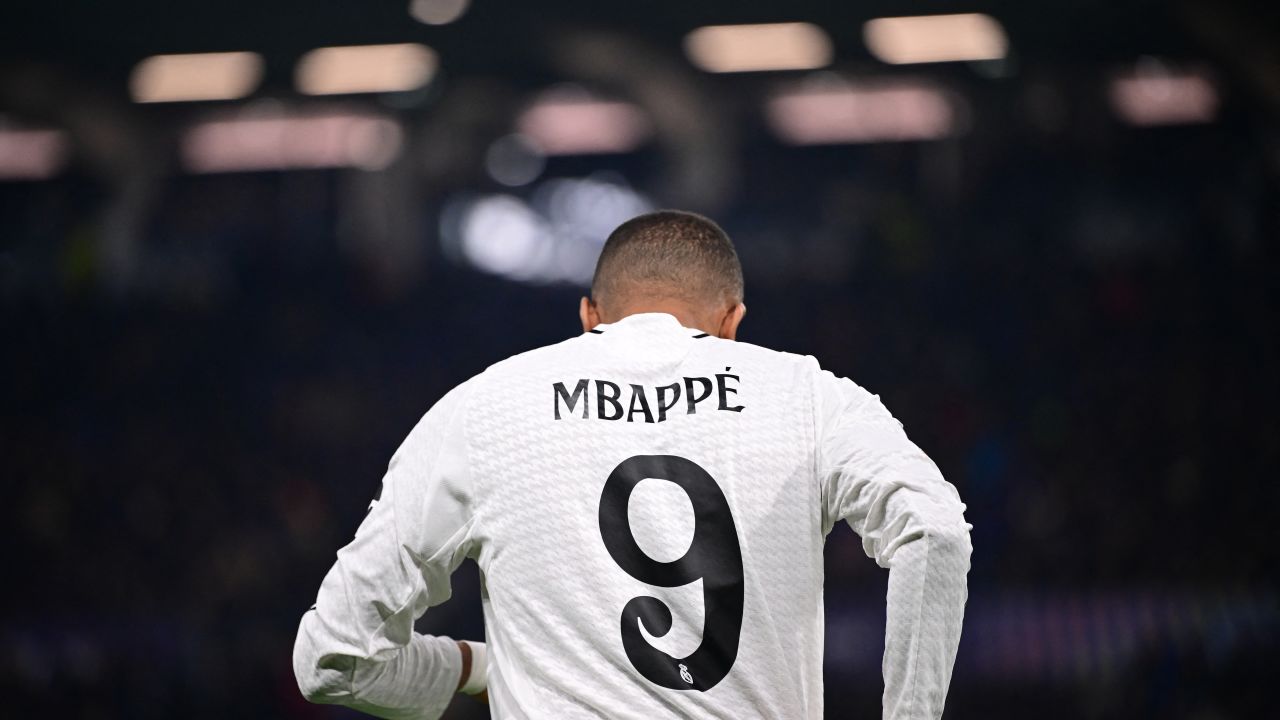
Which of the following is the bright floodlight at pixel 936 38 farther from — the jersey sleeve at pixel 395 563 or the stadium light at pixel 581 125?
the jersey sleeve at pixel 395 563

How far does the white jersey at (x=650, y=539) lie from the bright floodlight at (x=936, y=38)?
4.38 m

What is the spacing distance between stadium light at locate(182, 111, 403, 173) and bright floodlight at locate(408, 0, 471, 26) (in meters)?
0.54

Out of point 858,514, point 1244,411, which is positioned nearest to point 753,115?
Answer: point 1244,411

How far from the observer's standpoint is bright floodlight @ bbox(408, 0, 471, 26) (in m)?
5.30

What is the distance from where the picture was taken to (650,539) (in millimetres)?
1307

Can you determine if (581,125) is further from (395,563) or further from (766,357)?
(395,563)

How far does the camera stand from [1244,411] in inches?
219

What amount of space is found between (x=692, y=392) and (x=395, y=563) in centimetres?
39

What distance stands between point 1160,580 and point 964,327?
1.42 metres

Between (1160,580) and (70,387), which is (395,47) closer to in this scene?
(70,387)

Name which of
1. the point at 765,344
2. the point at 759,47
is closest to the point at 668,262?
the point at 765,344

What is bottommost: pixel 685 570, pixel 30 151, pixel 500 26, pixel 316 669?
pixel 316 669

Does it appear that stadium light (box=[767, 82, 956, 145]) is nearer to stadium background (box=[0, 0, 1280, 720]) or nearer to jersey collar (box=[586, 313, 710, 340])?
stadium background (box=[0, 0, 1280, 720])

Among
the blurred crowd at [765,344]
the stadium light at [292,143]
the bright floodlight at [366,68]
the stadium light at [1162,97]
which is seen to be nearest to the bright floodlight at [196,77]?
the stadium light at [292,143]
